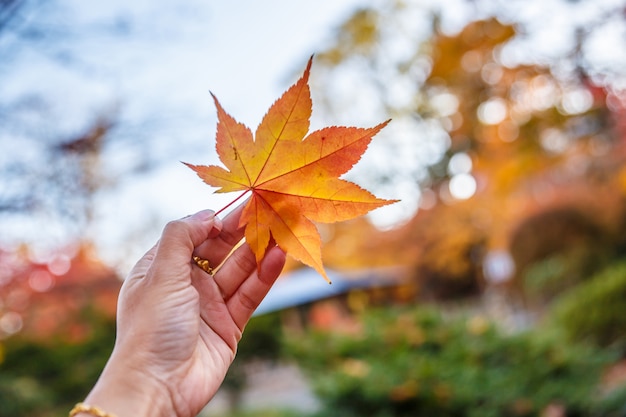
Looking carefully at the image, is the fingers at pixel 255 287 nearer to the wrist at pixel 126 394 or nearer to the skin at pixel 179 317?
the skin at pixel 179 317

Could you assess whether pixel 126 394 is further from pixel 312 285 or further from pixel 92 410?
pixel 312 285

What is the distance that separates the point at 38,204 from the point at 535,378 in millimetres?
3606

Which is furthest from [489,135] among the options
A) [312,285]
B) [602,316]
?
[312,285]

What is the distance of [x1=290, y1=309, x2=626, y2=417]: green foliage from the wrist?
114 inches

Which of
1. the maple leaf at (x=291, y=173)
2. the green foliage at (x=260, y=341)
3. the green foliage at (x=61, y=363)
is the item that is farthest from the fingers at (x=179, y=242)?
the green foliage at (x=260, y=341)

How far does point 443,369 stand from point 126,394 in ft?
11.5

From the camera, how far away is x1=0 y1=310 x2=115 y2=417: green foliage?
9.13 metres

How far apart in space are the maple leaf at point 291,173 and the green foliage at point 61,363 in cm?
845

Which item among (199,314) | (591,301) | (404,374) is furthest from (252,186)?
(591,301)

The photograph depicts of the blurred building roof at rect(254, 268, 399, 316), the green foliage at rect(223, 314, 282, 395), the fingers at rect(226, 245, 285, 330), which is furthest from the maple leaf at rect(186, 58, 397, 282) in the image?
the blurred building roof at rect(254, 268, 399, 316)

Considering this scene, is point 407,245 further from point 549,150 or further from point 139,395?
point 139,395

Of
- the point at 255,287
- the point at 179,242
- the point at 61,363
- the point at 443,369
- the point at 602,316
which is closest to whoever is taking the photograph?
the point at 179,242

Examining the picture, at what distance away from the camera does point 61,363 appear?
31.3 feet

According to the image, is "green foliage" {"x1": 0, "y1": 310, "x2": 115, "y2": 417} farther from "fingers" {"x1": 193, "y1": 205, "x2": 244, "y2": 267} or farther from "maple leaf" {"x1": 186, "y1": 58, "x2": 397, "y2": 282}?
"maple leaf" {"x1": 186, "y1": 58, "x2": 397, "y2": 282}
